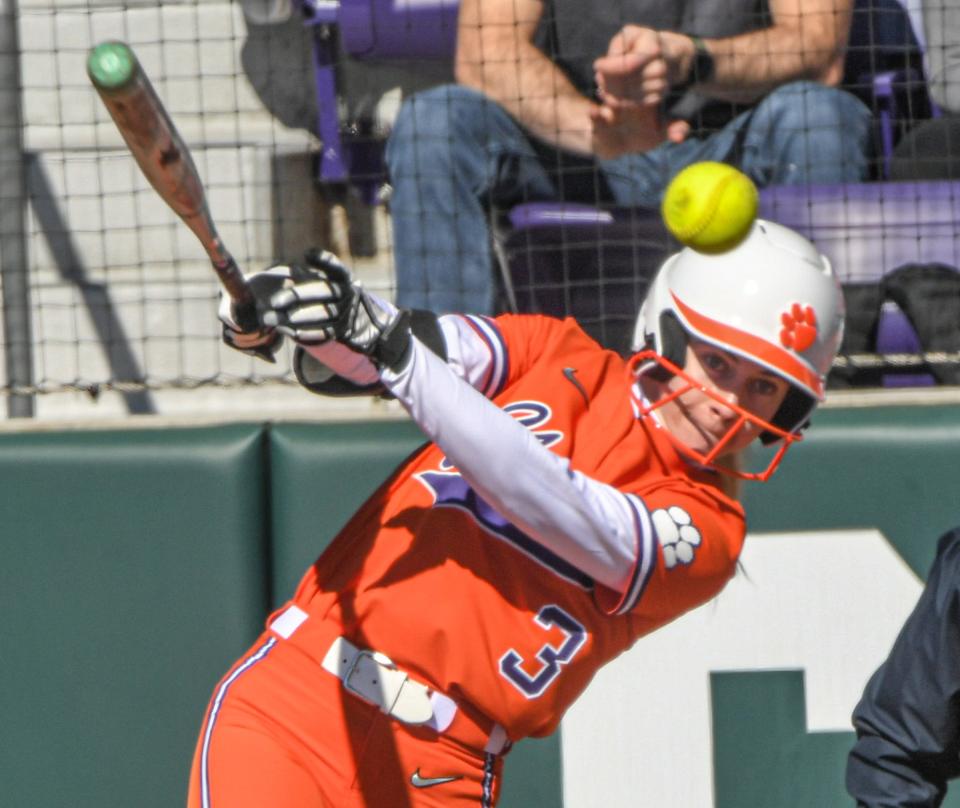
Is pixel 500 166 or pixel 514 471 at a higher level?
pixel 500 166

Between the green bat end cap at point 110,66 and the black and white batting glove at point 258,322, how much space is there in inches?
14.2

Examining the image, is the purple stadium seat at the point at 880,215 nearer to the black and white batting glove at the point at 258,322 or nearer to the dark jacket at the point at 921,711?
the dark jacket at the point at 921,711

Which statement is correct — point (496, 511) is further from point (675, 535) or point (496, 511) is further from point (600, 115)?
point (600, 115)

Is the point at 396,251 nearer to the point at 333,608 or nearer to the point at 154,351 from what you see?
the point at 154,351

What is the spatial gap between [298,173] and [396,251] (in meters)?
0.75

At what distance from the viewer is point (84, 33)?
4.25 meters

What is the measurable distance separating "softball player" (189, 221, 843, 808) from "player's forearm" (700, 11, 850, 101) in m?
1.52

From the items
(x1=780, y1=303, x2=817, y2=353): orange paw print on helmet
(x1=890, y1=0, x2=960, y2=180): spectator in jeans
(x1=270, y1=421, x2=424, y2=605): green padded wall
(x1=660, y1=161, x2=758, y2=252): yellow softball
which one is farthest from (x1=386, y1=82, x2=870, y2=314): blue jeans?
(x1=660, y1=161, x2=758, y2=252): yellow softball

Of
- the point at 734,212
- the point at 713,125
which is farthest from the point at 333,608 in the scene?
the point at 713,125

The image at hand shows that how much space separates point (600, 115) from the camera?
3.58m

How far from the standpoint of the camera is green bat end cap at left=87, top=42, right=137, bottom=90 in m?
1.53

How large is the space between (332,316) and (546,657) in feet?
1.91

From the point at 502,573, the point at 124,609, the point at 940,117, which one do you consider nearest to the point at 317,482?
the point at 124,609

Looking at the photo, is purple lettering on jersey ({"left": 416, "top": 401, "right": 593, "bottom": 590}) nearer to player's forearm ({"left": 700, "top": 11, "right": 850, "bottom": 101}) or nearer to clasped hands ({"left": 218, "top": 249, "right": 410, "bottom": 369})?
clasped hands ({"left": 218, "top": 249, "right": 410, "bottom": 369})
